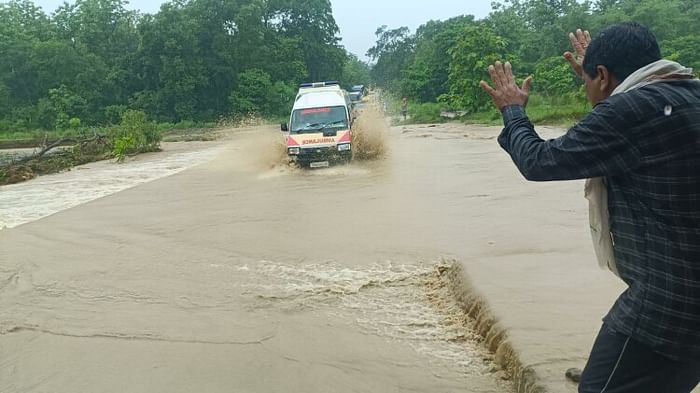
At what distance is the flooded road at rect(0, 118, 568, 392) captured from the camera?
4.82 metres

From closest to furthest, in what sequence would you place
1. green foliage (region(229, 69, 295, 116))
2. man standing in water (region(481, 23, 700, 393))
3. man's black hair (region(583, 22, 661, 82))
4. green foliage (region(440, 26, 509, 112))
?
man standing in water (region(481, 23, 700, 393)), man's black hair (region(583, 22, 661, 82)), green foliage (region(440, 26, 509, 112)), green foliage (region(229, 69, 295, 116))

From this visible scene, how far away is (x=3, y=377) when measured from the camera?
504 centimetres

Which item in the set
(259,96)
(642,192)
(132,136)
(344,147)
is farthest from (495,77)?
(259,96)

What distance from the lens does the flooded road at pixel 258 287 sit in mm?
4824

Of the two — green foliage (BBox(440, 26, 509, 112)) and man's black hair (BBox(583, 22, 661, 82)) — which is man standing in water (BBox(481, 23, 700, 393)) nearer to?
man's black hair (BBox(583, 22, 661, 82))

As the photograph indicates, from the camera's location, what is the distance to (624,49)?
211 centimetres

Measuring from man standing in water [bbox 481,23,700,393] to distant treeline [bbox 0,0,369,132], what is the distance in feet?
168

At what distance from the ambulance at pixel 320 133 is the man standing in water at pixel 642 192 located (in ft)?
46.4

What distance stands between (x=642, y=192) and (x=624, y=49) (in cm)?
49

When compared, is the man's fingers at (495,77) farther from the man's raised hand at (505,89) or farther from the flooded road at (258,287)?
the flooded road at (258,287)

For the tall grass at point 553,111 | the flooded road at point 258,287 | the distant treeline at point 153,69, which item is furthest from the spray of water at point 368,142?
the distant treeline at point 153,69

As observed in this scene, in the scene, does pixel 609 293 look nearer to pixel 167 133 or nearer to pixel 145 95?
pixel 167 133

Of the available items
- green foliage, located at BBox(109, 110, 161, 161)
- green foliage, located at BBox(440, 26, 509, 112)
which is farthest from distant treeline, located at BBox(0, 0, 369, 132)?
green foliage, located at BBox(440, 26, 509, 112)

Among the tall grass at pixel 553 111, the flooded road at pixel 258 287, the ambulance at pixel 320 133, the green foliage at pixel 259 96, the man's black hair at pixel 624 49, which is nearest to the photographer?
the man's black hair at pixel 624 49
